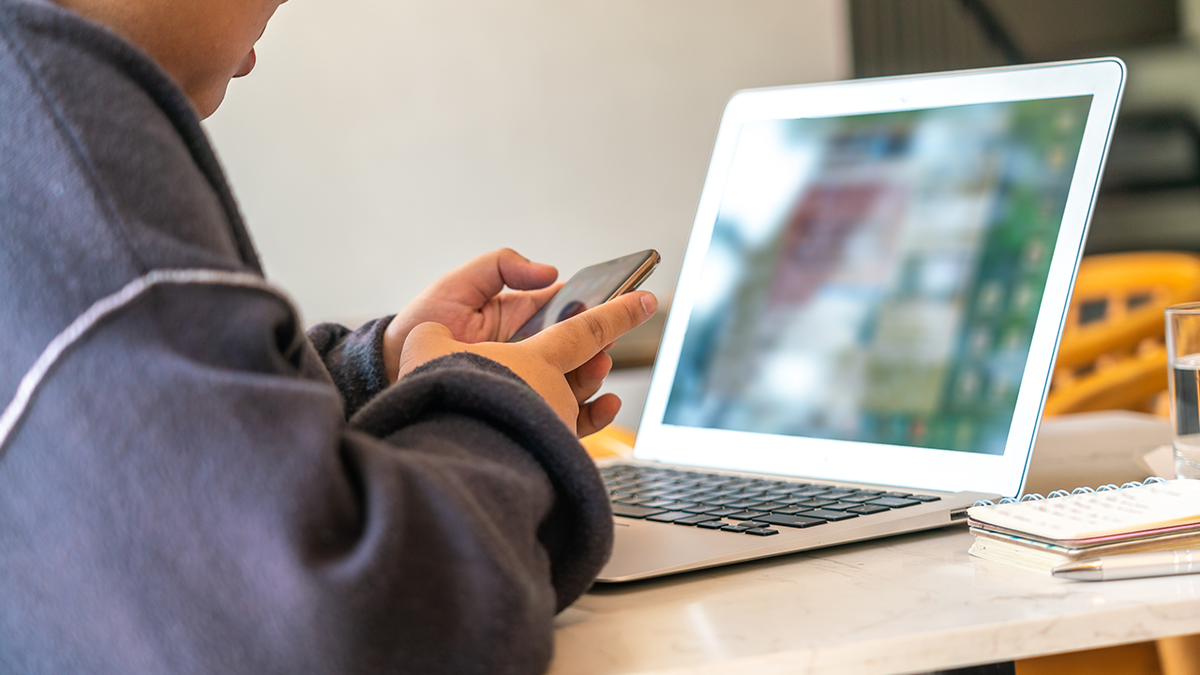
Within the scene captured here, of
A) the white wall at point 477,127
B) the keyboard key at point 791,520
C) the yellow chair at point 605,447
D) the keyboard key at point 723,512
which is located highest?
the keyboard key at point 791,520

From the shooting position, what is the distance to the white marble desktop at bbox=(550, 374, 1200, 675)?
0.35 metres

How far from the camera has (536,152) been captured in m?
2.45

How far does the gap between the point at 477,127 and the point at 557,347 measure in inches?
79.2

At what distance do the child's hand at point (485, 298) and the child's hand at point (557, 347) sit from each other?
0.20 metres

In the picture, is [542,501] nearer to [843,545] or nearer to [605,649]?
[605,649]

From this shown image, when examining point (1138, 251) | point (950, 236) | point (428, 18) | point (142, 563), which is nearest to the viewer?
point (142, 563)

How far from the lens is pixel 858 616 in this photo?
379 mm

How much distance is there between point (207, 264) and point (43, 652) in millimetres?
147

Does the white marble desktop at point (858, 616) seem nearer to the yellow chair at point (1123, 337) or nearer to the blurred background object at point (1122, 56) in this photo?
the yellow chair at point (1123, 337)

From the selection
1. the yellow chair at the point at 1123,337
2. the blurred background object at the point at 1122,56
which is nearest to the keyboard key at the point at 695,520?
the yellow chair at the point at 1123,337

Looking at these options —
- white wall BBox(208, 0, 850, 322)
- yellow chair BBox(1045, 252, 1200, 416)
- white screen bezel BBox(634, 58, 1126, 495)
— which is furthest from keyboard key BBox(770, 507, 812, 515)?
white wall BBox(208, 0, 850, 322)

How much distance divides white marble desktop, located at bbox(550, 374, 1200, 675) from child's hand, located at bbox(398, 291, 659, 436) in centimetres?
10

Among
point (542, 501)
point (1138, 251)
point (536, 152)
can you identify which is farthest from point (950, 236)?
point (1138, 251)

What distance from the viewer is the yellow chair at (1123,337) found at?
4.75 ft
